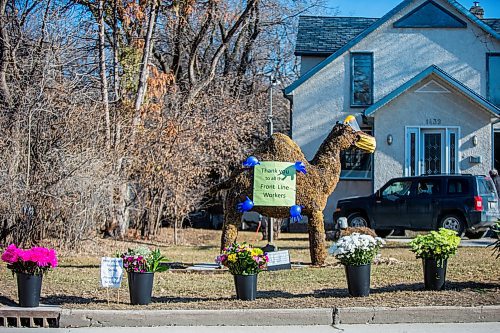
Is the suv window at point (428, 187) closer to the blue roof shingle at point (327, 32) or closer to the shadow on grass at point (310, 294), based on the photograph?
the blue roof shingle at point (327, 32)

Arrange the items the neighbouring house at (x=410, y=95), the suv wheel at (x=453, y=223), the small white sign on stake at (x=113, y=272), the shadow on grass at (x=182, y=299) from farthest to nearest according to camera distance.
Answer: the neighbouring house at (x=410, y=95), the suv wheel at (x=453, y=223), the shadow on grass at (x=182, y=299), the small white sign on stake at (x=113, y=272)

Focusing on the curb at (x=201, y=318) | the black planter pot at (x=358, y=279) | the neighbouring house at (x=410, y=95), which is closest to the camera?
the curb at (x=201, y=318)

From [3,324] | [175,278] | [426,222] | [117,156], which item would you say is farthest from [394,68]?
[3,324]

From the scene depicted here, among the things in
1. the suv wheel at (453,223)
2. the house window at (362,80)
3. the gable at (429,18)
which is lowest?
the suv wheel at (453,223)

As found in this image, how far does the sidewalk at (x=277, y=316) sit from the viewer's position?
9281mm

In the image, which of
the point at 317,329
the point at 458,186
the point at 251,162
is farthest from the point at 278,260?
the point at 458,186

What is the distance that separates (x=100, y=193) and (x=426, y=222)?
9.71 meters

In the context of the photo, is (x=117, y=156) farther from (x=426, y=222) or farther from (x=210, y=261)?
(x=426, y=222)


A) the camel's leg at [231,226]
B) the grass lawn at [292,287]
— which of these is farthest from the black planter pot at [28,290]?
the camel's leg at [231,226]

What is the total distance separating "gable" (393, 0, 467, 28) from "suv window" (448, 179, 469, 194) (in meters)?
7.31

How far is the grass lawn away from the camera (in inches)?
394

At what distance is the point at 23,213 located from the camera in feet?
52.6

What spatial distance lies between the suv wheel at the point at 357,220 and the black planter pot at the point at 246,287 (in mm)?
12264

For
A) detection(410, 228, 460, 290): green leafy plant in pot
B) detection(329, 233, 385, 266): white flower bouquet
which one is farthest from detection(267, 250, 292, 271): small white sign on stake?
detection(410, 228, 460, 290): green leafy plant in pot
